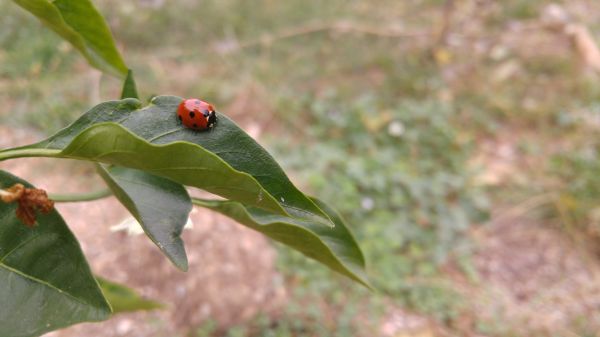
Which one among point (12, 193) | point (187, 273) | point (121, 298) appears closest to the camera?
point (12, 193)

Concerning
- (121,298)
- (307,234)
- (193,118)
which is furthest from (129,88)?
(121,298)

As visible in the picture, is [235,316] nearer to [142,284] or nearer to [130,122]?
[142,284]

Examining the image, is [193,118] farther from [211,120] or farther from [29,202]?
[29,202]

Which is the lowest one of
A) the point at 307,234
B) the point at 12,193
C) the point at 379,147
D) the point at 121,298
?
the point at 379,147

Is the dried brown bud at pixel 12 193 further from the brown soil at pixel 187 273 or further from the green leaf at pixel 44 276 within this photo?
the brown soil at pixel 187 273

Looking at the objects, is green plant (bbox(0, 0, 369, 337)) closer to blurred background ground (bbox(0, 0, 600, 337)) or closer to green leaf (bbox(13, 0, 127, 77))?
green leaf (bbox(13, 0, 127, 77))

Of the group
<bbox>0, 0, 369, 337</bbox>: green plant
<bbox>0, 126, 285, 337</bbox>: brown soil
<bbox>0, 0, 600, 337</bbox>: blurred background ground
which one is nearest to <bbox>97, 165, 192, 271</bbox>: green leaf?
<bbox>0, 0, 369, 337</bbox>: green plant

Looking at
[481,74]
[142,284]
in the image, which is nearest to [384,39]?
[481,74]
